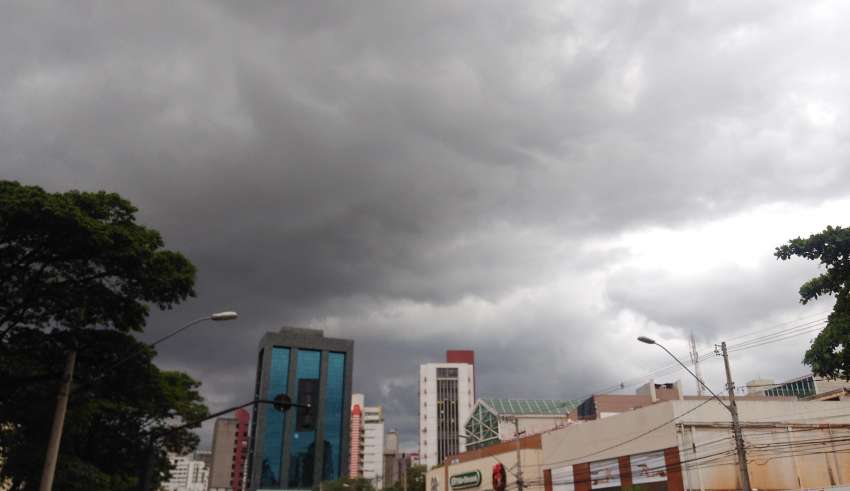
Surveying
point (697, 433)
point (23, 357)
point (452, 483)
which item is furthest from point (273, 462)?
point (23, 357)

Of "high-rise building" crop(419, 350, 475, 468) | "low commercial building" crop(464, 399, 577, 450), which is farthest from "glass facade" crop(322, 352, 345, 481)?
"low commercial building" crop(464, 399, 577, 450)

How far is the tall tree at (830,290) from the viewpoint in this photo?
28250 mm

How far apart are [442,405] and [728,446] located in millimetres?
139263

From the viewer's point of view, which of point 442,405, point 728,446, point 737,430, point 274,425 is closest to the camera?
point 737,430

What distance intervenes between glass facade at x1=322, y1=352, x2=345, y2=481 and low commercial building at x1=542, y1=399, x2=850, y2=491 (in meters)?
113

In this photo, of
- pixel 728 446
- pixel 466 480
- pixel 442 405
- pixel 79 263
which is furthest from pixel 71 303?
pixel 442 405

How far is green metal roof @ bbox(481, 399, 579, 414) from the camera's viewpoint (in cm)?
10856

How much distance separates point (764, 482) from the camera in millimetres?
45312

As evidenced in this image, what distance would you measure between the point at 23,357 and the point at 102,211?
6.10 metres

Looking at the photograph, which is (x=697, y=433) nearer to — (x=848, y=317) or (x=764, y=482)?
(x=764, y=482)

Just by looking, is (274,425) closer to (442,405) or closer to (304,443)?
(304,443)

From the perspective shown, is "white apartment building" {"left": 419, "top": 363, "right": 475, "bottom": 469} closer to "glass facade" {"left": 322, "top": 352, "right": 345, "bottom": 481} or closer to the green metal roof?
"glass facade" {"left": 322, "top": 352, "right": 345, "bottom": 481}

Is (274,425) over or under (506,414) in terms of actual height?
over

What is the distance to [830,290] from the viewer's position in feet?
98.5
